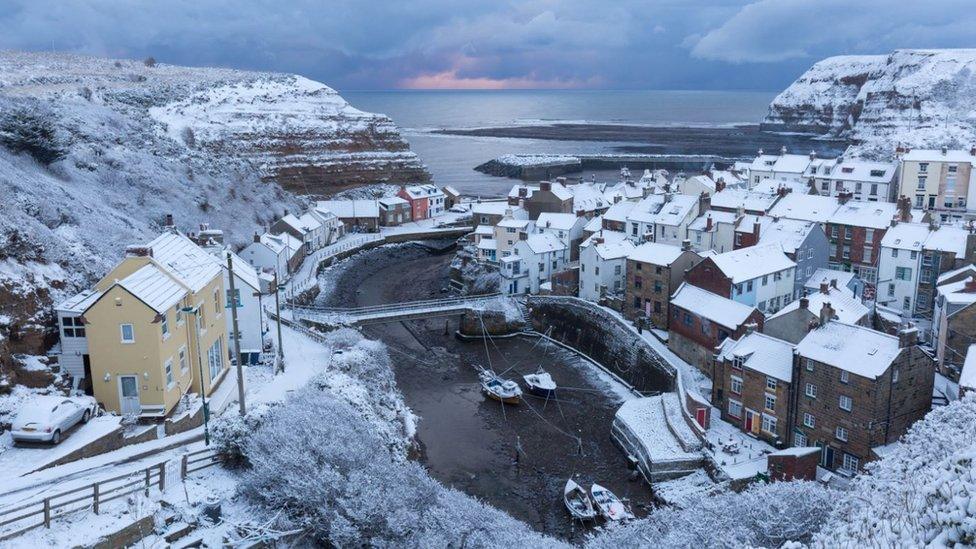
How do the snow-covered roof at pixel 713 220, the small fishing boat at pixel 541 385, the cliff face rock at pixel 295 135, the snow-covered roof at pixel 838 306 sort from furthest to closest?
1. the cliff face rock at pixel 295 135
2. the snow-covered roof at pixel 713 220
3. the small fishing boat at pixel 541 385
4. the snow-covered roof at pixel 838 306

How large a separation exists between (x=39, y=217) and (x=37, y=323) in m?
13.0

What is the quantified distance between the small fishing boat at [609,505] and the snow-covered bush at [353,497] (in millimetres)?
5638

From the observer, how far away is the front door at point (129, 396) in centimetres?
2669

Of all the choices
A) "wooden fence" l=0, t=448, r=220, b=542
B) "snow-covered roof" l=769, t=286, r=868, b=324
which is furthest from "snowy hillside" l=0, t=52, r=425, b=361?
"snow-covered roof" l=769, t=286, r=868, b=324

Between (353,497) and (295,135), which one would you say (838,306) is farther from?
(295,135)

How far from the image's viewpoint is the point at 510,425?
125 feet

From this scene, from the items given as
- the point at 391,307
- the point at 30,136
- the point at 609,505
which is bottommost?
the point at 609,505

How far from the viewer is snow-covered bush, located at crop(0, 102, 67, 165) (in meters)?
49.8

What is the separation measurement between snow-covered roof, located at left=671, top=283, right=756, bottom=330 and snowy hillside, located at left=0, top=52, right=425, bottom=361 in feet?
96.8

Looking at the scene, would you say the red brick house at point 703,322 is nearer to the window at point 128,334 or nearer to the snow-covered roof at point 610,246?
the snow-covered roof at point 610,246

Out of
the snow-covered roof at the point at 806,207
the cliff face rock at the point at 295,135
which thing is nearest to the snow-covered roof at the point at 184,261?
the snow-covered roof at the point at 806,207

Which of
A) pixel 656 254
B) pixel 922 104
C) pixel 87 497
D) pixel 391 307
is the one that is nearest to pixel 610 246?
pixel 656 254

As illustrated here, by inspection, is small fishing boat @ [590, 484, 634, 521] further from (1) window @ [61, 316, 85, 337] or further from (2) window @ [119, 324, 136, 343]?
(1) window @ [61, 316, 85, 337]

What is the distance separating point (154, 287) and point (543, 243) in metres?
33.7
